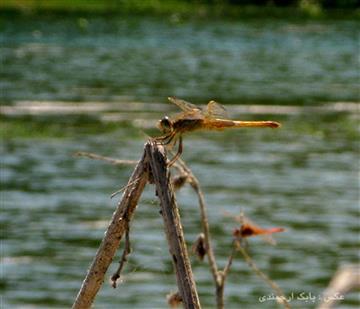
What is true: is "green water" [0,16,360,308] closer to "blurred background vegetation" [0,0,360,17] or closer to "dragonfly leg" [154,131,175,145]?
"dragonfly leg" [154,131,175,145]

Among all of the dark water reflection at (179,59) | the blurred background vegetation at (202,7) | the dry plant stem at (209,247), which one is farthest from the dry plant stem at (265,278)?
the blurred background vegetation at (202,7)

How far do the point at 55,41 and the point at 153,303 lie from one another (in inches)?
1370

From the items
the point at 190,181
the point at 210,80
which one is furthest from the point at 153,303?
the point at 210,80

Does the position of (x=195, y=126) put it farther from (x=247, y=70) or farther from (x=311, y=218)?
(x=247, y=70)

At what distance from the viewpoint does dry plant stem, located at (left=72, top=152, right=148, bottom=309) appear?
2.20m

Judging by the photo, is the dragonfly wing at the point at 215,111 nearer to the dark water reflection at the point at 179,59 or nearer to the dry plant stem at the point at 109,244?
the dry plant stem at the point at 109,244

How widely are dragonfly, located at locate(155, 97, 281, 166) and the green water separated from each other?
6.4 inches

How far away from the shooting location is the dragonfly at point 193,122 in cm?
225

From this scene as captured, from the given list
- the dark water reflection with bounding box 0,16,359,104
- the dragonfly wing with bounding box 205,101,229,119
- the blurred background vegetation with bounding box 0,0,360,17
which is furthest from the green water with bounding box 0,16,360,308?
the blurred background vegetation with bounding box 0,0,360,17

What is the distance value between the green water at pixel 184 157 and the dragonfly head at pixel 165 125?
0.17 m

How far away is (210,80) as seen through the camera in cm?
3609

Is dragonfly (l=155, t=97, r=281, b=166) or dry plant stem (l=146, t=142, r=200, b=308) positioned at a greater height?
dragonfly (l=155, t=97, r=281, b=166)

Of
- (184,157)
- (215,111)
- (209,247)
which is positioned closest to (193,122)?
(215,111)

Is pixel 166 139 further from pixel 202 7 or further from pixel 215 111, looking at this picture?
pixel 202 7
